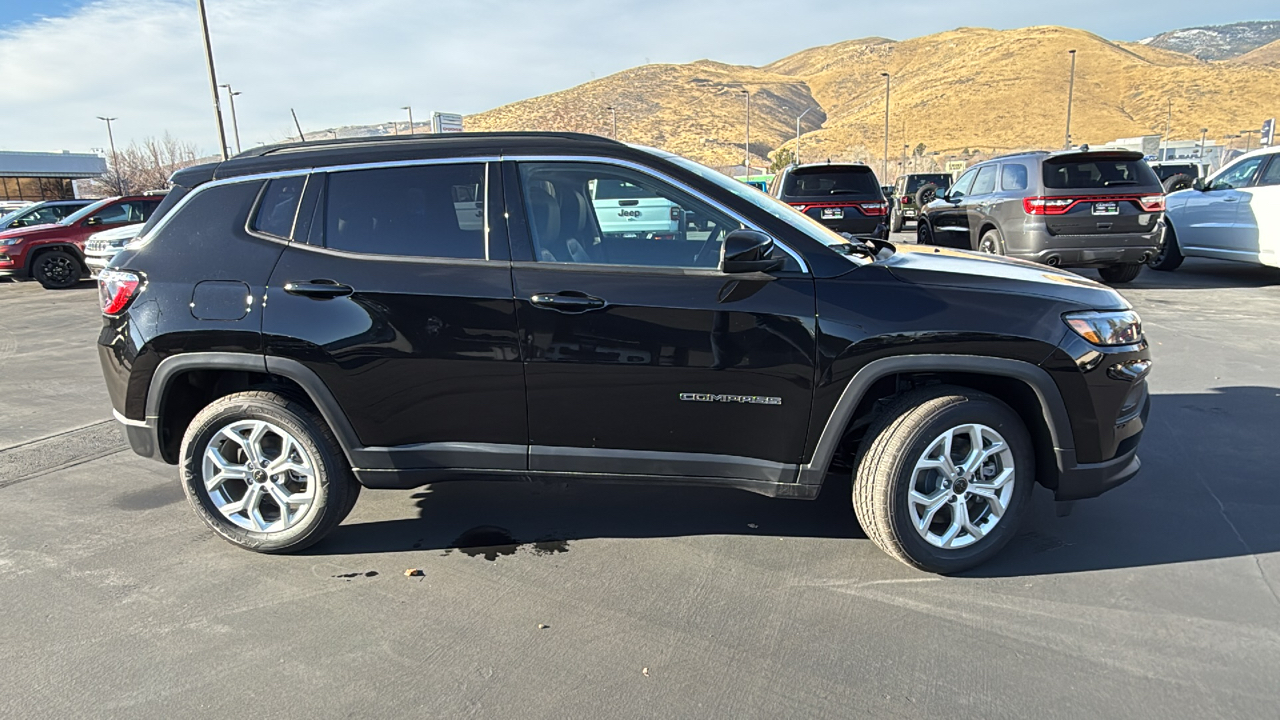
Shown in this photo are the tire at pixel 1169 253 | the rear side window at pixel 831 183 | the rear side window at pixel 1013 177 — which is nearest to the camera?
the rear side window at pixel 1013 177

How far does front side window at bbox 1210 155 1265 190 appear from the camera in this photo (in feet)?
33.9

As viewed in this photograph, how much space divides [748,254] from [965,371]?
38.5 inches

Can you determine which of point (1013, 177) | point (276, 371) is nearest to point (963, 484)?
point (276, 371)

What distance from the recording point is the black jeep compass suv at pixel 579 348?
3031 mm

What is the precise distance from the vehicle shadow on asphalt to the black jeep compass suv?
348 millimetres

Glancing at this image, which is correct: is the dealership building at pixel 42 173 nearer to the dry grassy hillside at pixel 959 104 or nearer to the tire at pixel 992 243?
the dry grassy hillside at pixel 959 104

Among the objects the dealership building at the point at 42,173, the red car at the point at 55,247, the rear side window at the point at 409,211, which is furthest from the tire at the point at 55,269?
the dealership building at the point at 42,173

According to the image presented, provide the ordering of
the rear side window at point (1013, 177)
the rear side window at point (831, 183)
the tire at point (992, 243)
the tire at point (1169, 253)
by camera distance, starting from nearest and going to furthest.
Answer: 1. the rear side window at point (1013, 177)
2. the tire at point (992, 243)
3. the tire at point (1169, 253)
4. the rear side window at point (831, 183)

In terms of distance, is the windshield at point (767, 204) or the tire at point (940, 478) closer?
the tire at point (940, 478)

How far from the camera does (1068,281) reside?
3.23 metres

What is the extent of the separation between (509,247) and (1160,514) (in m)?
3.29

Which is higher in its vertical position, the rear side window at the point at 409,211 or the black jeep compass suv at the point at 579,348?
the rear side window at the point at 409,211

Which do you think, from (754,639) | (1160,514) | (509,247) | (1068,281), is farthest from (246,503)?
(1160,514)

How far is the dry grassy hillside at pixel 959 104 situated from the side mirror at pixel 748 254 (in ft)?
238
